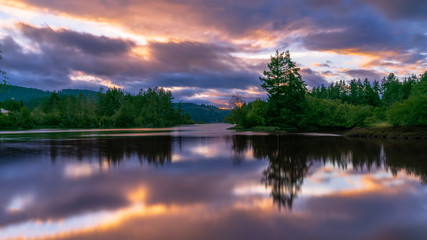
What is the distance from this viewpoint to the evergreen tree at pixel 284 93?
2414 inches

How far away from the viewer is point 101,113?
12200 centimetres

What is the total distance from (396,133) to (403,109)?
394 centimetres

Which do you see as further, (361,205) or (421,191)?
(421,191)

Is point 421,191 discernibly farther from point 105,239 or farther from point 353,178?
point 105,239

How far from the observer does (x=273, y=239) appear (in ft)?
17.8

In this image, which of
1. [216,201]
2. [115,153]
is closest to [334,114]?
[115,153]

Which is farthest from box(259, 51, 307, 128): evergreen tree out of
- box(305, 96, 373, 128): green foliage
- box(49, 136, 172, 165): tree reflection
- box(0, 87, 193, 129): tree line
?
box(0, 87, 193, 129): tree line

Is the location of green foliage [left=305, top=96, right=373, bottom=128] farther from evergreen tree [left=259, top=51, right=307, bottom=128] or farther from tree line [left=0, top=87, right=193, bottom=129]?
tree line [left=0, top=87, right=193, bottom=129]

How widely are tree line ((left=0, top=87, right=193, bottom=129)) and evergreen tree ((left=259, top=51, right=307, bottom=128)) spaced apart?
2643 inches

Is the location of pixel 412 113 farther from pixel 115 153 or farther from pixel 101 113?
pixel 101 113

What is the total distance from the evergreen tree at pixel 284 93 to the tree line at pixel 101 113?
67134 mm

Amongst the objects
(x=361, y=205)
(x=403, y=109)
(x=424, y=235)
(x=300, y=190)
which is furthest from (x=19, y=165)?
(x=403, y=109)

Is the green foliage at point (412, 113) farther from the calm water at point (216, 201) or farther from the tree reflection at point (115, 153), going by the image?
the tree reflection at point (115, 153)

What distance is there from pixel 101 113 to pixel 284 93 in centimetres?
8865
